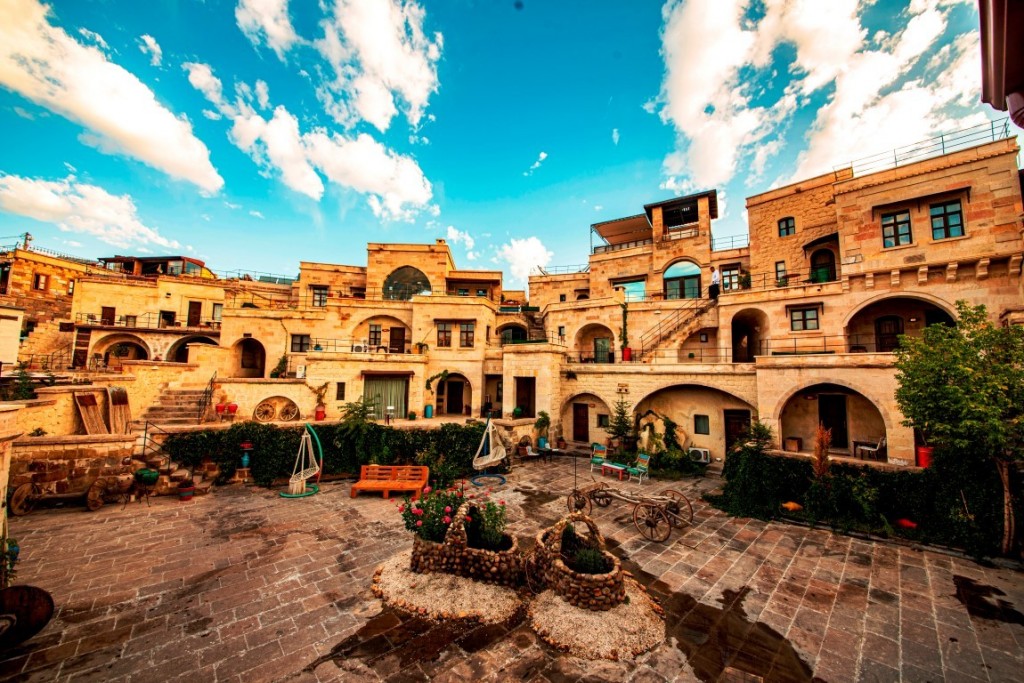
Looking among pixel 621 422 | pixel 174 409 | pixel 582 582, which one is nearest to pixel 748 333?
pixel 621 422

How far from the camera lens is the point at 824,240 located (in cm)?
2000

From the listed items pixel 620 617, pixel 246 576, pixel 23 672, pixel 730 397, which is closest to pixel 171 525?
pixel 246 576

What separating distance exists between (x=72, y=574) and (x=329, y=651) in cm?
587

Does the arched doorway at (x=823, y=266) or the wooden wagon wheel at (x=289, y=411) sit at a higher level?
the arched doorway at (x=823, y=266)

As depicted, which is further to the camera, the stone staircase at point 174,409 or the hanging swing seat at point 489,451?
the stone staircase at point 174,409

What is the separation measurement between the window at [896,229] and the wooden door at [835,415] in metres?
7.18

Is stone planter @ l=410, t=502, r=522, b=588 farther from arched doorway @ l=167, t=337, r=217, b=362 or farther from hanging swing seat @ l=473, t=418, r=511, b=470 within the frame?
arched doorway @ l=167, t=337, r=217, b=362

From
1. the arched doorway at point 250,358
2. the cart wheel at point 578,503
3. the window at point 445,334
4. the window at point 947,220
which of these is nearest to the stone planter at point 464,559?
the cart wheel at point 578,503

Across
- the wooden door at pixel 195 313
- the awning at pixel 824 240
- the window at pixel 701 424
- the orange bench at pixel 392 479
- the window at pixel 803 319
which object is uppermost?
the awning at pixel 824 240

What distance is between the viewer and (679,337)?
20.1 metres

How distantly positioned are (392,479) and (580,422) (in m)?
11.1

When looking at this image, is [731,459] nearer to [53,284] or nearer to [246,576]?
[246,576]

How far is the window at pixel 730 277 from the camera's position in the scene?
79.6ft

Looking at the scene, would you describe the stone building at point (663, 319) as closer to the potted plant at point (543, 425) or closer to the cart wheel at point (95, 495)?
the potted plant at point (543, 425)
